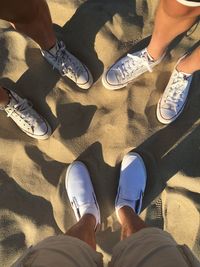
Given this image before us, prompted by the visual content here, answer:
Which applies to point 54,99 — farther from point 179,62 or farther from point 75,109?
point 179,62

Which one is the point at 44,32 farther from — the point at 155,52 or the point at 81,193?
the point at 81,193

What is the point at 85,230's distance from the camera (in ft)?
5.48

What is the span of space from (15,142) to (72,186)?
0.43 m

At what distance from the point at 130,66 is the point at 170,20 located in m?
0.54

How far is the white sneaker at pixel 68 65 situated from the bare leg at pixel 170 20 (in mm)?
431

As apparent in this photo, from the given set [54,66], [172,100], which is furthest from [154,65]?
[54,66]

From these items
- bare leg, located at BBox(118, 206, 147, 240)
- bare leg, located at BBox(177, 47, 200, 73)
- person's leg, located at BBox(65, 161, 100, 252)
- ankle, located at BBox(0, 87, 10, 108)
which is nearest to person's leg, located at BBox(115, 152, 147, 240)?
bare leg, located at BBox(118, 206, 147, 240)

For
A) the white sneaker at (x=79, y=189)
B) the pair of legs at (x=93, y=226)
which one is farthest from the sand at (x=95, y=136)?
the pair of legs at (x=93, y=226)

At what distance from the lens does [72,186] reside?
2.01 metres

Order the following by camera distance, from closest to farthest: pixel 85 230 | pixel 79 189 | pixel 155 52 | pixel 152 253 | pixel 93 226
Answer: pixel 152 253
pixel 85 230
pixel 93 226
pixel 155 52
pixel 79 189

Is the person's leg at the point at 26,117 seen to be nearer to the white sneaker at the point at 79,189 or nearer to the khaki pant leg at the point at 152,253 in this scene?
the white sneaker at the point at 79,189

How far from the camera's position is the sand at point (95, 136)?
1988 mm

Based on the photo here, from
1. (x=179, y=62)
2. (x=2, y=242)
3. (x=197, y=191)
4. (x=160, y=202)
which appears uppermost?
(x=179, y=62)

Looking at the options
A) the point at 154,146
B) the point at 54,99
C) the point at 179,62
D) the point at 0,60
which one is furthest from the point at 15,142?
the point at 179,62
